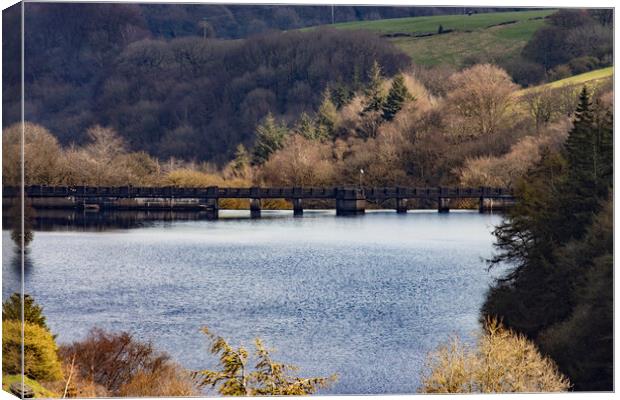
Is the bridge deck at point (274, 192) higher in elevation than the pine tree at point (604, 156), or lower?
lower

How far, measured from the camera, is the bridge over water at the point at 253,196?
22.5m

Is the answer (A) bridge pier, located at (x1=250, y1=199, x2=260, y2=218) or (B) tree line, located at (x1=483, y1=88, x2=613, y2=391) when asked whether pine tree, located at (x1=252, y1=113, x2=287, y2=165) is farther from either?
(B) tree line, located at (x1=483, y1=88, x2=613, y2=391)

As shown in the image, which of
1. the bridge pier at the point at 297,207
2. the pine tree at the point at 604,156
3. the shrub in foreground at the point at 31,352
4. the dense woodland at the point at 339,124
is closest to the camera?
the shrub in foreground at the point at 31,352

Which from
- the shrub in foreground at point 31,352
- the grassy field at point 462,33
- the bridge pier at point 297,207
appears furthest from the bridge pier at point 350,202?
the shrub in foreground at point 31,352

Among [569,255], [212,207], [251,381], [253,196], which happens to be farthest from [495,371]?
[212,207]

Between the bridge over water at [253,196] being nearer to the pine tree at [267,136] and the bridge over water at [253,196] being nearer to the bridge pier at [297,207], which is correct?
the bridge pier at [297,207]

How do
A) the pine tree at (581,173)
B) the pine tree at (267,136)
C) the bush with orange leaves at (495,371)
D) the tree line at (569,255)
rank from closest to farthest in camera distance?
the bush with orange leaves at (495,371)
the tree line at (569,255)
the pine tree at (581,173)
the pine tree at (267,136)

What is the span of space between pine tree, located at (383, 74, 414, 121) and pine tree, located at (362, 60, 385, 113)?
0.11m

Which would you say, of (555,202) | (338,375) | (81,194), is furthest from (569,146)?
(81,194)

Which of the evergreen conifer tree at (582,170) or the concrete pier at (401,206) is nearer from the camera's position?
the evergreen conifer tree at (582,170)

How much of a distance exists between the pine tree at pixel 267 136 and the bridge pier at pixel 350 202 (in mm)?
1133

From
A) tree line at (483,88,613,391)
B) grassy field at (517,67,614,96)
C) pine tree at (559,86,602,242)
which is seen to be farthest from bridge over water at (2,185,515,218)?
grassy field at (517,67,614,96)

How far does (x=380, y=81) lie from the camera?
2280 centimetres

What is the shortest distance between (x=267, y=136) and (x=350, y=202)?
4.60 ft
